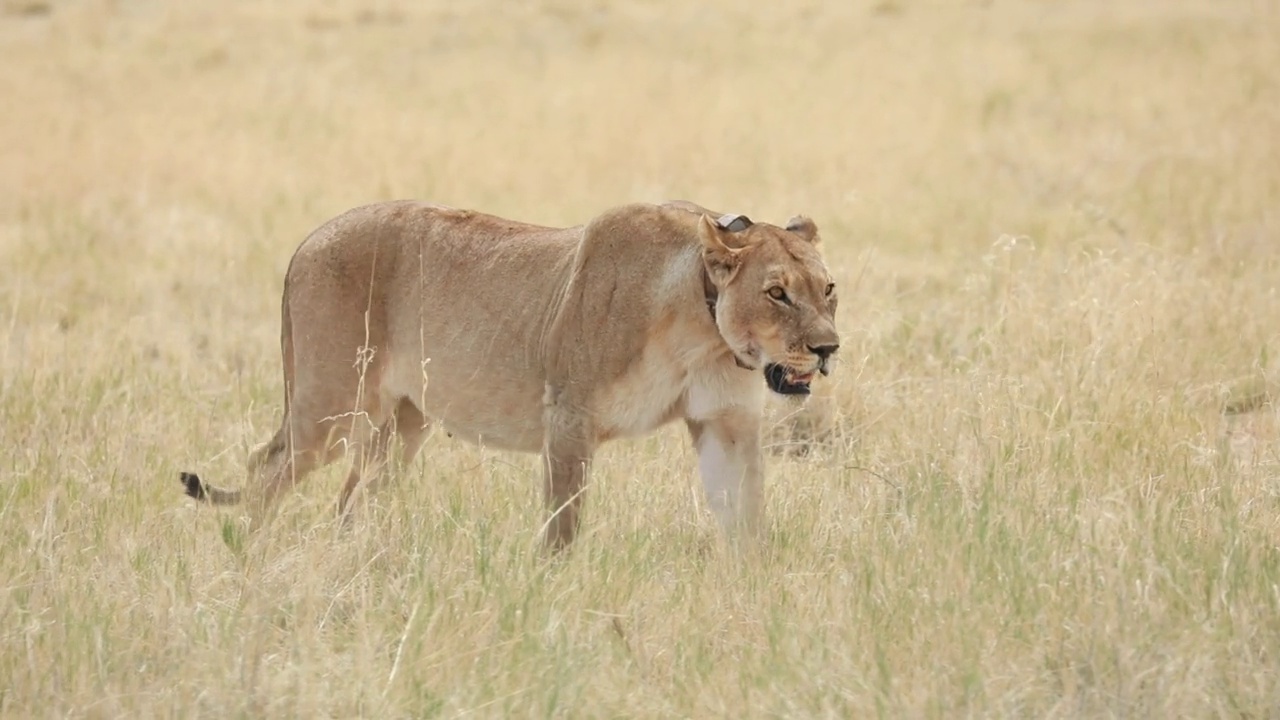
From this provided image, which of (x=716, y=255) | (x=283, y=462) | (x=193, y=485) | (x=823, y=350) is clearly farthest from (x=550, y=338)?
(x=193, y=485)

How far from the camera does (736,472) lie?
5.59 m

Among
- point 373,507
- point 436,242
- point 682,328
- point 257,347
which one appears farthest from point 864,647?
point 257,347

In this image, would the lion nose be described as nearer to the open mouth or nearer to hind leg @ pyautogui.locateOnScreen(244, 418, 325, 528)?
the open mouth

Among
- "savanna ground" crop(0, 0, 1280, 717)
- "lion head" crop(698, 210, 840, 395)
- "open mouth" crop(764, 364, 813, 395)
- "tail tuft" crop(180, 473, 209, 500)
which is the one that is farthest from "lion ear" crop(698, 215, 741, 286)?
"tail tuft" crop(180, 473, 209, 500)

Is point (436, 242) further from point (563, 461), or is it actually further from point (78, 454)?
point (78, 454)

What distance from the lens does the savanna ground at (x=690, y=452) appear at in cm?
446

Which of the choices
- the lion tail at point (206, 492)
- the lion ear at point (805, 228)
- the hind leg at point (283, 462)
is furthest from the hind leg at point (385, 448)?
the lion ear at point (805, 228)

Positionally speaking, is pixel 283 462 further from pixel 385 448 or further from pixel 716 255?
pixel 716 255

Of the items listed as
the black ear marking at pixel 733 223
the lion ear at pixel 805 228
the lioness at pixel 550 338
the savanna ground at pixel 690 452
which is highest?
the black ear marking at pixel 733 223

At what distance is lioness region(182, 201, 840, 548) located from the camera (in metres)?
5.27

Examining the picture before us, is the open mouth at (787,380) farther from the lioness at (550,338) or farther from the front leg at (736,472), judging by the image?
the front leg at (736,472)

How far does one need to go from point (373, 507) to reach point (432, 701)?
142 centimetres

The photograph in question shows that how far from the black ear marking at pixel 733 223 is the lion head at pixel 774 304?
45 mm

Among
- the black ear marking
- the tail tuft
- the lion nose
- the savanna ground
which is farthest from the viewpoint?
the tail tuft
